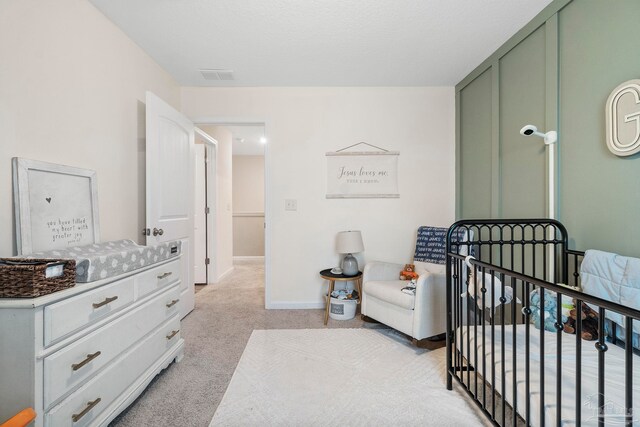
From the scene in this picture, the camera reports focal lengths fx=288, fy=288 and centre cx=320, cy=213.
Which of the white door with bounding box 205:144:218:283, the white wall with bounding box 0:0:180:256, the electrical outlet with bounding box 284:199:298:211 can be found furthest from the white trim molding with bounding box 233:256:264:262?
the white wall with bounding box 0:0:180:256

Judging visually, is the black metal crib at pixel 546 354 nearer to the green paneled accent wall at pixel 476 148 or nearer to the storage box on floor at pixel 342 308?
the green paneled accent wall at pixel 476 148

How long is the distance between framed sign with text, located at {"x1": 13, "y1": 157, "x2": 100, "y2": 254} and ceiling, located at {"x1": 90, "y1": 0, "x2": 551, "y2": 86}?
3.68 feet

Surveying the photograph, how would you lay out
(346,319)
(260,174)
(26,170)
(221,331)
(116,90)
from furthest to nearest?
(260,174), (346,319), (221,331), (116,90), (26,170)

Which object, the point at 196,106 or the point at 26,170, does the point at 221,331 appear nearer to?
the point at 26,170

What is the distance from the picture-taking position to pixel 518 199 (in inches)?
83.3

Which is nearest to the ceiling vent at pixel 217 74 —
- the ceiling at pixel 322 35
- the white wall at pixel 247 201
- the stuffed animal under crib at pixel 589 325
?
the ceiling at pixel 322 35

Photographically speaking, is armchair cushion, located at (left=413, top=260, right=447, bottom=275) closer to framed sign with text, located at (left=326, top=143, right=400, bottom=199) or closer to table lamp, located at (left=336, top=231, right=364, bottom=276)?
table lamp, located at (left=336, top=231, right=364, bottom=276)

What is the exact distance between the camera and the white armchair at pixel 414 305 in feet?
6.73

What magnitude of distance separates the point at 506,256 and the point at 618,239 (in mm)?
830

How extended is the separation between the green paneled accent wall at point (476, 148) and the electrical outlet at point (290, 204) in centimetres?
168

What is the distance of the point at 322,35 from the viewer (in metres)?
2.06

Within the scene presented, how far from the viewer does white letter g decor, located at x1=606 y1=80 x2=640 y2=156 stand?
1.31 metres

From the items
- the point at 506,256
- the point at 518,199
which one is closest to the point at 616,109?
the point at 518,199

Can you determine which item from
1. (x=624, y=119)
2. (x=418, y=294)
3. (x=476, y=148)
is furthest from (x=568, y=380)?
(x=476, y=148)
